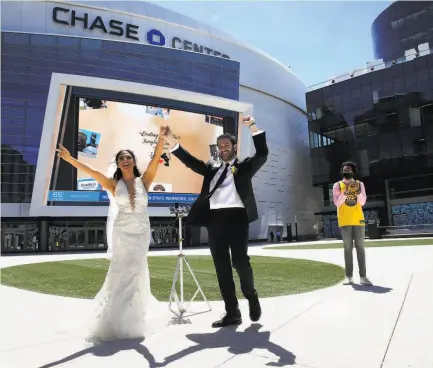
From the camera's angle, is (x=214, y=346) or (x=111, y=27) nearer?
(x=214, y=346)

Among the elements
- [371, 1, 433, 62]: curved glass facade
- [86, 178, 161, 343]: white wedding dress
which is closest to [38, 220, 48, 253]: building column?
[86, 178, 161, 343]: white wedding dress

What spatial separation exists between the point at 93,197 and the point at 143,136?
264 inches

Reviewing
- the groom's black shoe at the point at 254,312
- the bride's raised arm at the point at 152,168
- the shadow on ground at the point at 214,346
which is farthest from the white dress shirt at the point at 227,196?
the shadow on ground at the point at 214,346

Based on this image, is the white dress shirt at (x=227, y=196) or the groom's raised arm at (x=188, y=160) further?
the groom's raised arm at (x=188, y=160)

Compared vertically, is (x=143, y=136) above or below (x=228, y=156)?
above

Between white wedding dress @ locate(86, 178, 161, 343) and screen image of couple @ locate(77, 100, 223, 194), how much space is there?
81.0 feet

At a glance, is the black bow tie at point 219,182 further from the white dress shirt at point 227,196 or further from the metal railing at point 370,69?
the metal railing at point 370,69

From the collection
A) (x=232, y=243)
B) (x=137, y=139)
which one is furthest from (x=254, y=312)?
(x=137, y=139)

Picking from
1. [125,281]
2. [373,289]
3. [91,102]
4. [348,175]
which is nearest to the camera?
[125,281]

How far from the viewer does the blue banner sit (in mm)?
28281

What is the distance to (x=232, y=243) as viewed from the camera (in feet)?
12.2

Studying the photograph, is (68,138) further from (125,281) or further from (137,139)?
(125,281)

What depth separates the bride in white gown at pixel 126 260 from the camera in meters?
3.38

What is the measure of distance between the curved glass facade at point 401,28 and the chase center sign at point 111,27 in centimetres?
3601
